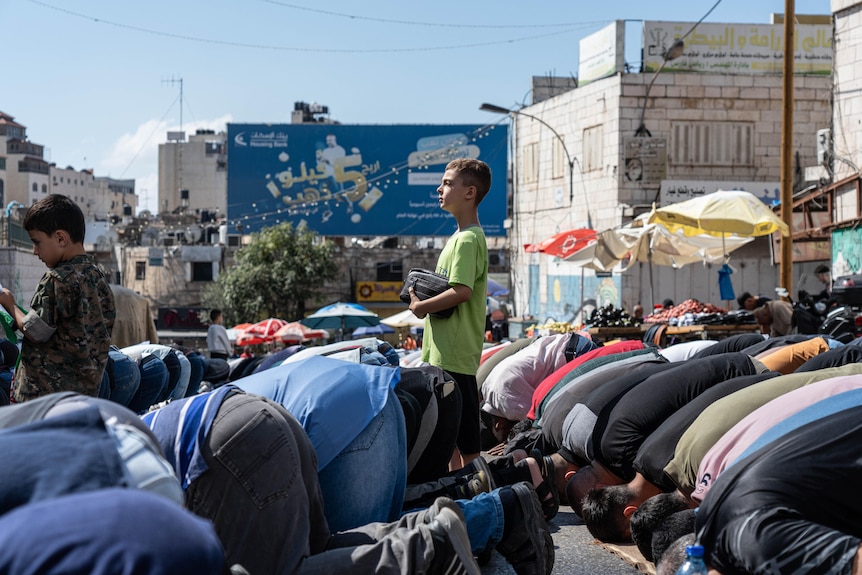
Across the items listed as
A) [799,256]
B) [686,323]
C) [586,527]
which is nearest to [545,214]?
[799,256]

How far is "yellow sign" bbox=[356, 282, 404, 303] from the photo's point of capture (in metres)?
40.9

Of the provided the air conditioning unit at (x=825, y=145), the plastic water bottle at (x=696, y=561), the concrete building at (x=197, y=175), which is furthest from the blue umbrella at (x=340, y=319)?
the concrete building at (x=197, y=175)

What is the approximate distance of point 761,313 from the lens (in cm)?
1152

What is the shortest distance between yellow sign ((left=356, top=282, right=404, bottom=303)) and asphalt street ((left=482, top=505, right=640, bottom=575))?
35.9 meters

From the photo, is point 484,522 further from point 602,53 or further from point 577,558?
point 602,53

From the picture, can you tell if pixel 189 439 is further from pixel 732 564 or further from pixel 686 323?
pixel 686 323

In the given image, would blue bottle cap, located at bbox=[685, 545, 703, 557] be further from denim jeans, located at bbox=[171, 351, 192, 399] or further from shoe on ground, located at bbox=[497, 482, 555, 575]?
denim jeans, located at bbox=[171, 351, 192, 399]

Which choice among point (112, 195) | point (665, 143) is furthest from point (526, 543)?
point (112, 195)

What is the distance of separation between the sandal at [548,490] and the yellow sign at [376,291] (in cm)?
3570

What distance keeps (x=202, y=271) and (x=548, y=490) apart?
40.2 m

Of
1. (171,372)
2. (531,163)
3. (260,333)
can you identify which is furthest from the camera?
(531,163)

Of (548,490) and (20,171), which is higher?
(20,171)

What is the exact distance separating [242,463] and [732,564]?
1376 millimetres

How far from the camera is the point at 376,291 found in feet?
135
